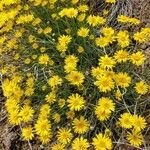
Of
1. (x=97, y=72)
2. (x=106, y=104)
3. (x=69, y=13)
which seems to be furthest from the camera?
(x=69, y=13)

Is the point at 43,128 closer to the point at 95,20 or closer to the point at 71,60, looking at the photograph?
the point at 71,60

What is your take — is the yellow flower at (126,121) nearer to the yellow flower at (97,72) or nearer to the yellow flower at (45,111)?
the yellow flower at (97,72)

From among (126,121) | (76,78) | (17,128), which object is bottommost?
(17,128)

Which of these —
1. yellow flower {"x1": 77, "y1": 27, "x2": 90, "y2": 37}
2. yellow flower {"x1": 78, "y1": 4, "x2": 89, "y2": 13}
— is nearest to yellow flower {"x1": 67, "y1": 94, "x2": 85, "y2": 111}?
yellow flower {"x1": 77, "y1": 27, "x2": 90, "y2": 37}

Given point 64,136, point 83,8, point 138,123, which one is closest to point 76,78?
point 64,136

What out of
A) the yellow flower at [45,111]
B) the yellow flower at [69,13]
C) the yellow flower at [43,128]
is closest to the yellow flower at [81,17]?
the yellow flower at [69,13]

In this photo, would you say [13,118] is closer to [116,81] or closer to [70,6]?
[116,81]

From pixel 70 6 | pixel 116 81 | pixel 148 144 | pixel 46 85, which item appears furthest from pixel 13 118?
pixel 70 6
